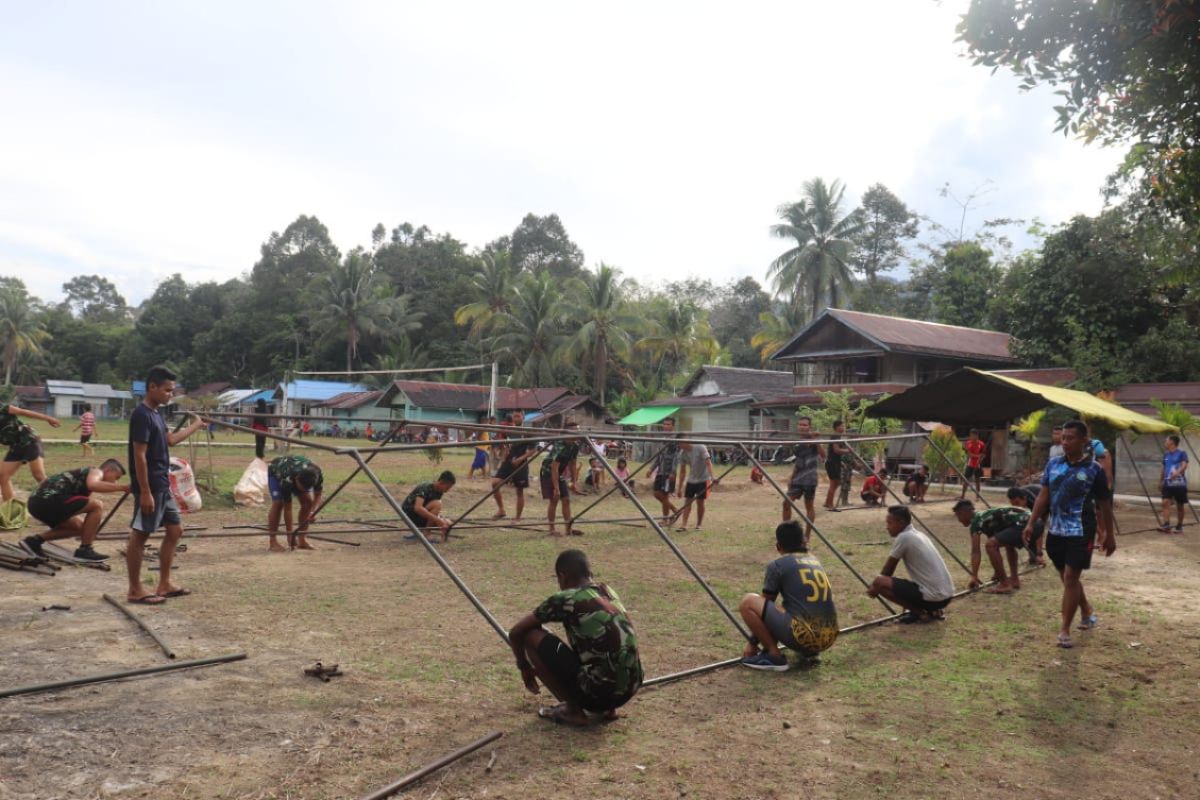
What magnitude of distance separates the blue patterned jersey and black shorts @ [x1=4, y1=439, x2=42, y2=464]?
Result: 1215 centimetres

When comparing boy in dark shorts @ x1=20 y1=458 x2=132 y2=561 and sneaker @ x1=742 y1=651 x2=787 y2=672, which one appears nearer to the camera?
sneaker @ x1=742 y1=651 x2=787 y2=672

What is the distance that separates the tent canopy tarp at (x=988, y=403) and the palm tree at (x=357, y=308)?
4367 centimetres

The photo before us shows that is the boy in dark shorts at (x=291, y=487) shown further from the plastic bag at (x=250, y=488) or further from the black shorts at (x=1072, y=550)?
the black shorts at (x=1072, y=550)

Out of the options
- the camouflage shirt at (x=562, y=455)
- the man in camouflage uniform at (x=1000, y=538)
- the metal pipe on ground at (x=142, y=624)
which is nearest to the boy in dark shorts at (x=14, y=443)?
the metal pipe on ground at (x=142, y=624)

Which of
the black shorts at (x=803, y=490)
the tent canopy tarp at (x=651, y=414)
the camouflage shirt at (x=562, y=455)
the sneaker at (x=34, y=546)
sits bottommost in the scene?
the sneaker at (x=34, y=546)

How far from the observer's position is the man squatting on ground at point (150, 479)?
687 cm

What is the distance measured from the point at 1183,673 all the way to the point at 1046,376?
22.2 m

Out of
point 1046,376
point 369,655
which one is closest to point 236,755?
point 369,655

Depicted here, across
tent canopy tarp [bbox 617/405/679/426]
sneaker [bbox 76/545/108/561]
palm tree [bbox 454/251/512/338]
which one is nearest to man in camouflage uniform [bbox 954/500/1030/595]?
sneaker [bbox 76/545/108/561]

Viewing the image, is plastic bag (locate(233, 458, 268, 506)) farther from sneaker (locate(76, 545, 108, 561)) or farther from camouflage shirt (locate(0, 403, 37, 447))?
sneaker (locate(76, 545, 108, 561))

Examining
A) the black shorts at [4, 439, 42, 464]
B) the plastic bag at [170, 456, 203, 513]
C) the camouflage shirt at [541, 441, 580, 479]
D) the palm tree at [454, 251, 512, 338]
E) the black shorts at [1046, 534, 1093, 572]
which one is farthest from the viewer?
the palm tree at [454, 251, 512, 338]

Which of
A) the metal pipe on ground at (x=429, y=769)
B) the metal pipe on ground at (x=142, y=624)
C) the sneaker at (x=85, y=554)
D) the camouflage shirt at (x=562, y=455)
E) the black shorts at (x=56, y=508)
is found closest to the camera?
the metal pipe on ground at (x=429, y=769)

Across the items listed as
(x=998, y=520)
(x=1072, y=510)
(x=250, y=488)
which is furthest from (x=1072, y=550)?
(x=250, y=488)

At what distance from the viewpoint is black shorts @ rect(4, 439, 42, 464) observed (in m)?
11.4
